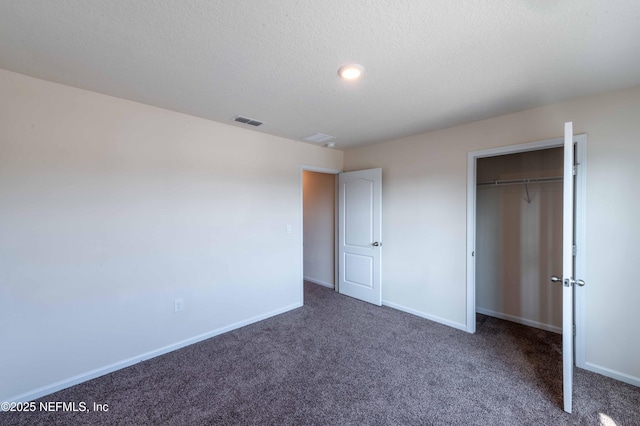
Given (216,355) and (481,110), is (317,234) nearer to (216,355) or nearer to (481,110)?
(216,355)

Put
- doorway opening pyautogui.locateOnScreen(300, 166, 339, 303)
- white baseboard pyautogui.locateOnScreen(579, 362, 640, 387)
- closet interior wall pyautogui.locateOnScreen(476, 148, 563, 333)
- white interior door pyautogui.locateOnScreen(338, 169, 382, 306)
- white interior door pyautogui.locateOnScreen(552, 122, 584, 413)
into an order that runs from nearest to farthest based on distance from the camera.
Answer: white interior door pyautogui.locateOnScreen(552, 122, 584, 413) < white baseboard pyautogui.locateOnScreen(579, 362, 640, 387) < closet interior wall pyautogui.locateOnScreen(476, 148, 563, 333) < white interior door pyautogui.locateOnScreen(338, 169, 382, 306) < doorway opening pyautogui.locateOnScreen(300, 166, 339, 303)

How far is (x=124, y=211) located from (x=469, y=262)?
11.6ft

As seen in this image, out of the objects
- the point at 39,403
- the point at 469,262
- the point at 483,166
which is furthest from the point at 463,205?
the point at 39,403

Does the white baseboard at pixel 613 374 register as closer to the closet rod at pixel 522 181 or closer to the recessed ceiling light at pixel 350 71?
the closet rod at pixel 522 181

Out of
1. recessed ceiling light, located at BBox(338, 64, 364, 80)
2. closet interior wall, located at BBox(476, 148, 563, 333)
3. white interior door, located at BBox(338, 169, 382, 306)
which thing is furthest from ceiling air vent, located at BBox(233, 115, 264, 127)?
closet interior wall, located at BBox(476, 148, 563, 333)

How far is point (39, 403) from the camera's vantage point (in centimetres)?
192

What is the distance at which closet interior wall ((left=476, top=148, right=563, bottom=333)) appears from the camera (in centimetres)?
297

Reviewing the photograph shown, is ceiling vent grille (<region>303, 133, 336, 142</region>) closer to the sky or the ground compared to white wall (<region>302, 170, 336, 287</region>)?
closer to the sky

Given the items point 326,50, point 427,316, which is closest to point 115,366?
point 326,50

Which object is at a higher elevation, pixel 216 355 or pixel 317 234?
pixel 317 234

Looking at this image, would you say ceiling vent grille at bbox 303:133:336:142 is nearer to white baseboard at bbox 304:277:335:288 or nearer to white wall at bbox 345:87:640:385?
white wall at bbox 345:87:640:385

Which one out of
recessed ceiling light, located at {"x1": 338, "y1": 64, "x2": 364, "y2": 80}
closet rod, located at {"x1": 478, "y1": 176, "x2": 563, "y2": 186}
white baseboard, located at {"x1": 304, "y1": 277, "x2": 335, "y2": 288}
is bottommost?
white baseboard, located at {"x1": 304, "y1": 277, "x2": 335, "y2": 288}

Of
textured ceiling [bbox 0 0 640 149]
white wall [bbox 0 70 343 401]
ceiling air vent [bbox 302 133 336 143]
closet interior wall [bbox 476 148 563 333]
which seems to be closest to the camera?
textured ceiling [bbox 0 0 640 149]

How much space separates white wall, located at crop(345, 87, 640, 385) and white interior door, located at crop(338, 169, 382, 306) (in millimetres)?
134
